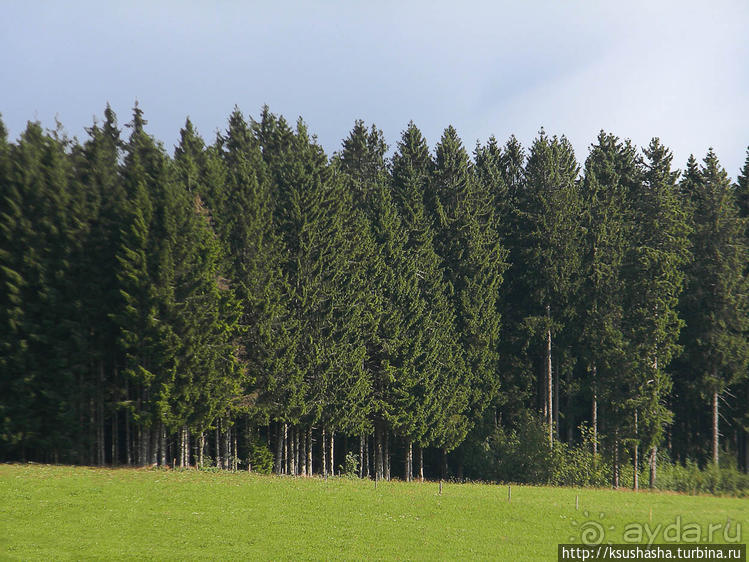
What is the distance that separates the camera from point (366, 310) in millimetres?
54219

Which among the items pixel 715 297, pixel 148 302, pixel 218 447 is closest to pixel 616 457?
pixel 715 297

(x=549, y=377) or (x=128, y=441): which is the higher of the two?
(x=549, y=377)

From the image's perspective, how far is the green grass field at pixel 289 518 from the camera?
2666 cm

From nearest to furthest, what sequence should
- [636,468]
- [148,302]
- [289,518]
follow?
[289,518], [148,302], [636,468]

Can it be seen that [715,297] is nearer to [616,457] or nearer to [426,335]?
[616,457]

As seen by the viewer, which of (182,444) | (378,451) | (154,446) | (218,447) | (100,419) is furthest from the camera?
(378,451)

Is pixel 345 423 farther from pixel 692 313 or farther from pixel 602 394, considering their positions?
pixel 692 313

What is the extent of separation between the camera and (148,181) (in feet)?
155

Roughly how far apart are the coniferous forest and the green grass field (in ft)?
23.5

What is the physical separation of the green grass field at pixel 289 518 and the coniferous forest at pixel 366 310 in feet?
23.5

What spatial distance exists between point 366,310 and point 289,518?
79.1ft

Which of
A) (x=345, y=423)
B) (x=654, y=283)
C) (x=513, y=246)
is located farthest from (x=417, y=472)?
(x=654, y=283)

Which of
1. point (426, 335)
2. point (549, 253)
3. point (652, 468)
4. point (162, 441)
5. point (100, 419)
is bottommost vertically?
point (652, 468)

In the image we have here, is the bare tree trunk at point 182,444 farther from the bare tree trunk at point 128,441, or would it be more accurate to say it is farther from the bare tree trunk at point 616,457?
the bare tree trunk at point 616,457
